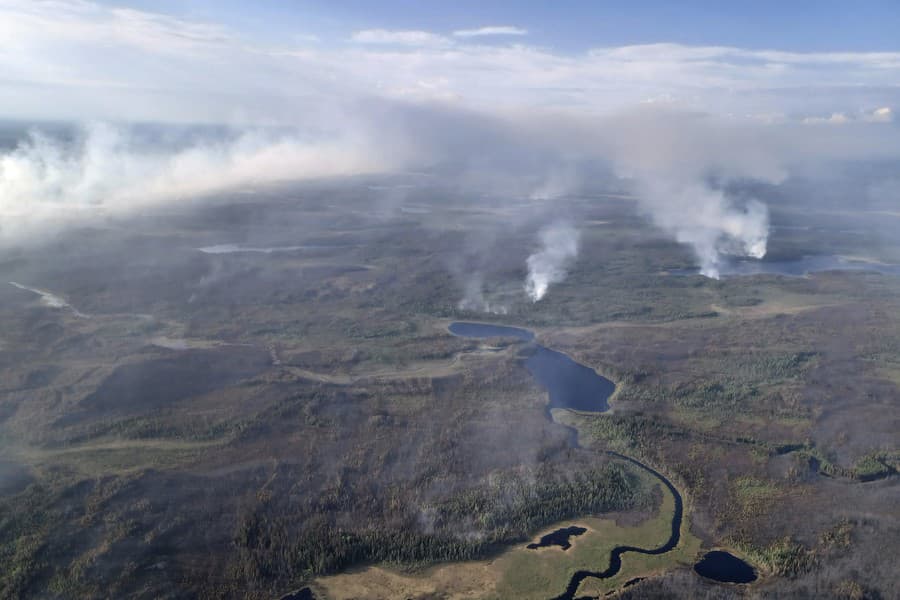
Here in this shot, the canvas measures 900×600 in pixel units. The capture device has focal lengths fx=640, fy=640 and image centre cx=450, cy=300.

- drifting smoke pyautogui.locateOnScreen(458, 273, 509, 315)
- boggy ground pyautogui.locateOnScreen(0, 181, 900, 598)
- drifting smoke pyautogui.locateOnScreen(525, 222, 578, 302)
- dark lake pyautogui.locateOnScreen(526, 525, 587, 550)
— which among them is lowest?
dark lake pyautogui.locateOnScreen(526, 525, 587, 550)

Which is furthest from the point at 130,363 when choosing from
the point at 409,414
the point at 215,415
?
the point at 409,414

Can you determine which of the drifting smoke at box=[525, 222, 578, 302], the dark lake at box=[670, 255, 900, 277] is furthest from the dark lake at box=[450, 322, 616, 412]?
the dark lake at box=[670, 255, 900, 277]

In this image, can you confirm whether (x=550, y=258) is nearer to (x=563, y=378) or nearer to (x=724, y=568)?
(x=563, y=378)

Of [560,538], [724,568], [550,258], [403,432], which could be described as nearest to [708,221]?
[550,258]

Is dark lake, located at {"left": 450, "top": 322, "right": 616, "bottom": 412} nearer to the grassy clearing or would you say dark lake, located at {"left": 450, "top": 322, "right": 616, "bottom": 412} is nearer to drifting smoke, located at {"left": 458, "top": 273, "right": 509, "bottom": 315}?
drifting smoke, located at {"left": 458, "top": 273, "right": 509, "bottom": 315}

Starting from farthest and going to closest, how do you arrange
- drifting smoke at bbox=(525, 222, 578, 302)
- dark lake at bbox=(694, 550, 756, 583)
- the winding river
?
drifting smoke at bbox=(525, 222, 578, 302) < the winding river < dark lake at bbox=(694, 550, 756, 583)

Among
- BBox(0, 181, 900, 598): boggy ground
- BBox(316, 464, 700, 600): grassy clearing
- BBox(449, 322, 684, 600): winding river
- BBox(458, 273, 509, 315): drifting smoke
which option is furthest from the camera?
BBox(458, 273, 509, 315): drifting smoke

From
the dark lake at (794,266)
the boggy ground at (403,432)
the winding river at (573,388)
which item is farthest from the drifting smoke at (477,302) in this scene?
the dark lake at (794,266)
